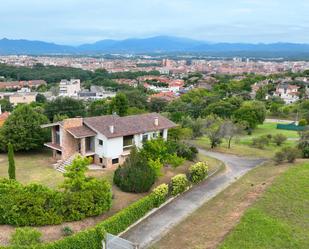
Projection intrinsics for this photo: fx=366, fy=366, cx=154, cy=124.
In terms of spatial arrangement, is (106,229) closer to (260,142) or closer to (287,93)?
(260,142)

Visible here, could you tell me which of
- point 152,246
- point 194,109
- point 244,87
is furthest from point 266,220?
point 244,87

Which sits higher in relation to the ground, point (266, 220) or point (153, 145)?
point (153, 145)

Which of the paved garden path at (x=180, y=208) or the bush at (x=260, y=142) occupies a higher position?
the paved garden path at (x=180, y=208)

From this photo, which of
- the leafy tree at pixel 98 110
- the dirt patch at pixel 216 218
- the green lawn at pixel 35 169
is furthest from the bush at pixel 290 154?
the leafy tree at pixel 98 110

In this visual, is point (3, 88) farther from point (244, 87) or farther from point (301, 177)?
point (301, 177)

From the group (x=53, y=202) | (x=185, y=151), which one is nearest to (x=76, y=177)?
(x=53, y=202)

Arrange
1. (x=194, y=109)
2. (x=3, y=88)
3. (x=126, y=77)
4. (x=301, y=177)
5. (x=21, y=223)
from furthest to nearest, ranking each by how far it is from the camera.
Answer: (x=126, y=77) → (x=3, y=88) → (x=194, y=109) → (x=301, y=177) → (x=21, y=223)

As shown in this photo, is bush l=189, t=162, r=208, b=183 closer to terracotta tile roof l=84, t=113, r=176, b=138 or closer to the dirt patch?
the dirt patch

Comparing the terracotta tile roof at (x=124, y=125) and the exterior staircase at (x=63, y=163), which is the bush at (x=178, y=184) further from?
the exterior staircase at (x=63, y=163)
